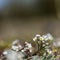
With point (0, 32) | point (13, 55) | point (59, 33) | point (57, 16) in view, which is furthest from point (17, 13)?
point (13, 55)

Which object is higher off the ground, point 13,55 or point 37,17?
point 37,17

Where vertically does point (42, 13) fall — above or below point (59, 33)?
above

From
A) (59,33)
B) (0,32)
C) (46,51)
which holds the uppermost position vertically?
(0,32)

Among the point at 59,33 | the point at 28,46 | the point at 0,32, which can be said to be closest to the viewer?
the point at 28,46

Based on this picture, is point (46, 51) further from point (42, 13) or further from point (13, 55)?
point (42, 13)

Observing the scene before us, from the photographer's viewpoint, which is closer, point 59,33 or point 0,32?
point 59,33

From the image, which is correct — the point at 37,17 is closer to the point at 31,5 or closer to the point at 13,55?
the point at 31,5

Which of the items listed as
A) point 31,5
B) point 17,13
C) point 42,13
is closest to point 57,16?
point 42,13

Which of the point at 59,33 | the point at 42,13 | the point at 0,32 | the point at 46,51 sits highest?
the point at 42,13

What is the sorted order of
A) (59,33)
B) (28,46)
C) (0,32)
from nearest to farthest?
(28,46) → (59,33) → (0,32)
